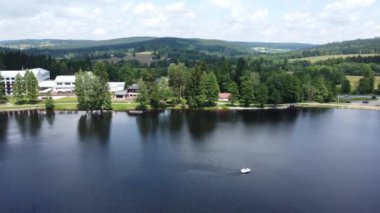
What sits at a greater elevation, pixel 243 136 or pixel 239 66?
pixel 239 66

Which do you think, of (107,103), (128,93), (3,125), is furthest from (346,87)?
(3,125)

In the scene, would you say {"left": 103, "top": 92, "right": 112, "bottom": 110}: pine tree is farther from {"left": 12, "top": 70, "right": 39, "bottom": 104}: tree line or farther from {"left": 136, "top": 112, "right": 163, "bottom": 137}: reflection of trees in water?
{"left": 12, "top": 70, "right": 39, "bottom": 104}: tree line

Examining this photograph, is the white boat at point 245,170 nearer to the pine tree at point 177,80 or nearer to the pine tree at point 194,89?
the pine tree at point 194,89

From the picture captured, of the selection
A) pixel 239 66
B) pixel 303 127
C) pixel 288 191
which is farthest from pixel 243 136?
pixel 239 66

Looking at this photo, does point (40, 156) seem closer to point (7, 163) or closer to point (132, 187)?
point (7, 163)

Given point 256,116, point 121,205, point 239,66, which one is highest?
point 239,66

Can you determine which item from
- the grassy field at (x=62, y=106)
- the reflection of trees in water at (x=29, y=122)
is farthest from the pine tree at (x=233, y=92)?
the reflection of trees in water at (x=29, y=122)

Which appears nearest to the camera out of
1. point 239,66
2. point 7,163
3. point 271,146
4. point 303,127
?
point 7,163
